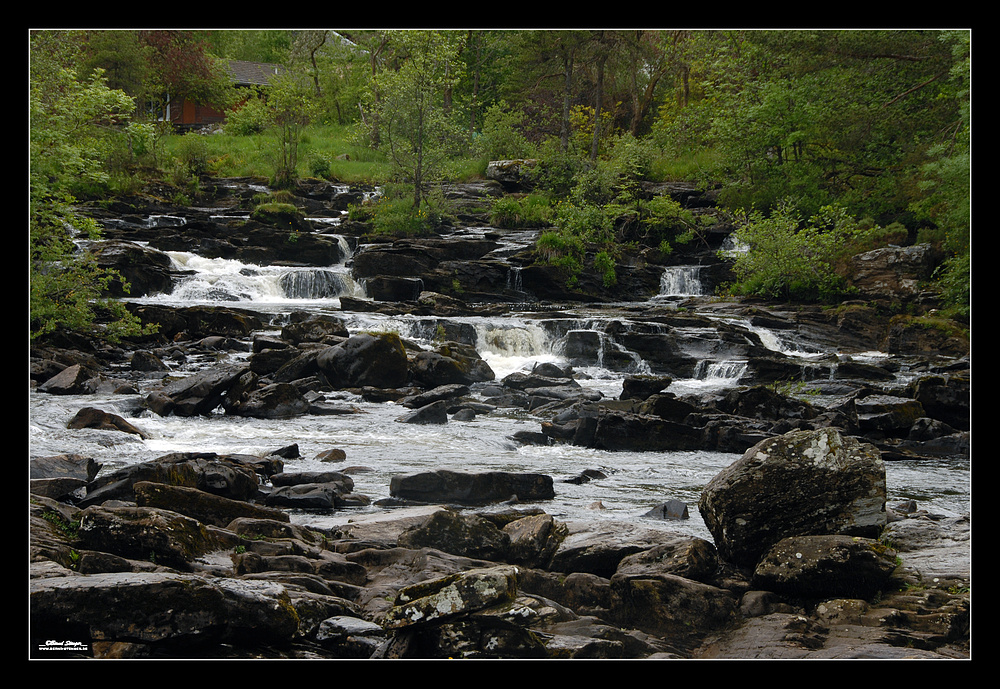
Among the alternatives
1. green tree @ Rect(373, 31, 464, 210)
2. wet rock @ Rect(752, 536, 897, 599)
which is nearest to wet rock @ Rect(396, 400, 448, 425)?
wet rock @ Rect(752, 536, 897, 599)

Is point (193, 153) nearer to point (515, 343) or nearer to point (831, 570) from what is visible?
point (515, 343)

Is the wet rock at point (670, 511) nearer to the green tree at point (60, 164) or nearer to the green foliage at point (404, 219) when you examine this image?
the green tree at point (60, 164)

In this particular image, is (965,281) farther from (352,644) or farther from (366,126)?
(366,126)

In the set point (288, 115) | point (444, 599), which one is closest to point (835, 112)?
point (444, 599)

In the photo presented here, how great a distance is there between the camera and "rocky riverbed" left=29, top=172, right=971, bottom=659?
12.0ft

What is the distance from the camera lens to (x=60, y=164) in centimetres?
529

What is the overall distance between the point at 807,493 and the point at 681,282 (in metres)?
17.3

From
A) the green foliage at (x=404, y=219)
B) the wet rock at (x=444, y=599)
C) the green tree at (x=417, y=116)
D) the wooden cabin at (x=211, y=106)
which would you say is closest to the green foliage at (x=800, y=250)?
the green tree at (x=417, y=116)

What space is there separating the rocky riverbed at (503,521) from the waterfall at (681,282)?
7265mm

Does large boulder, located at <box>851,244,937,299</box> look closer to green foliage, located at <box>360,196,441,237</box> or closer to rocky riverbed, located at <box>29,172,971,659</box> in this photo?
rocky riverbed, located at <box>29,172,971,659</box>

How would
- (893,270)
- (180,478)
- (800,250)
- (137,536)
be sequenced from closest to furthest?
(137,536), (180,478), (893,270), (800,250)

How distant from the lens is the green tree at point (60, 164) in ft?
16.9

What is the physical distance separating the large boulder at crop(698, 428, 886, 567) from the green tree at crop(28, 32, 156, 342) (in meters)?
5.37
